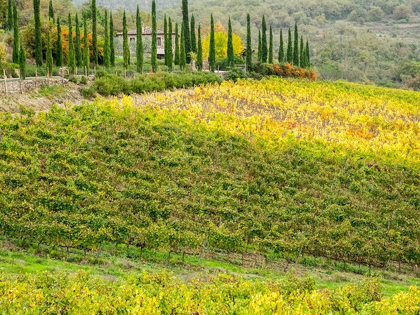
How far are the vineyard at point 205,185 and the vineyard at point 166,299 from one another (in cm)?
12

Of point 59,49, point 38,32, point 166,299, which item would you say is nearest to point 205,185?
point 166,299

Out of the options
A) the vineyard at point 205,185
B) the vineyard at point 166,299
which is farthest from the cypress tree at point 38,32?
the vineyard at point 166,299

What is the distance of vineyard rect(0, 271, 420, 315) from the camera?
888cm

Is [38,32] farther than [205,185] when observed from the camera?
Yes

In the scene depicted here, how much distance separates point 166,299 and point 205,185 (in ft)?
37.7

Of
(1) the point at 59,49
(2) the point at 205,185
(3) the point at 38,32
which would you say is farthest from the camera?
(1) the point at 59,49

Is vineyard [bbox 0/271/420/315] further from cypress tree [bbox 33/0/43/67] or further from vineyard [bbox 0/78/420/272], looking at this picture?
cypress tree [bbox 33/0/43/67]

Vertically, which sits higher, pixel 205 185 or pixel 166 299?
pixel 166 299

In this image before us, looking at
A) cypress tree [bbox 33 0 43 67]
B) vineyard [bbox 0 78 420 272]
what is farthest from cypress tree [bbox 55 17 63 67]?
vineyard [bbox 0 78 420 272]

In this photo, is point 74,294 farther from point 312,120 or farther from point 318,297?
point 312,120

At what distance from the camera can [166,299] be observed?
9.44 meters

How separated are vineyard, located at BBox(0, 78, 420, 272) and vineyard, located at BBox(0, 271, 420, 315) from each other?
0.12m

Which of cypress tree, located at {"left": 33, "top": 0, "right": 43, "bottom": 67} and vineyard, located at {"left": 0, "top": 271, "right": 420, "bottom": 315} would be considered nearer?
vineyard, located at {"left": 0, "top": 271, "right": 420, "bottom": 315}

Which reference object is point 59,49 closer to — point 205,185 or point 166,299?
point 205,185
